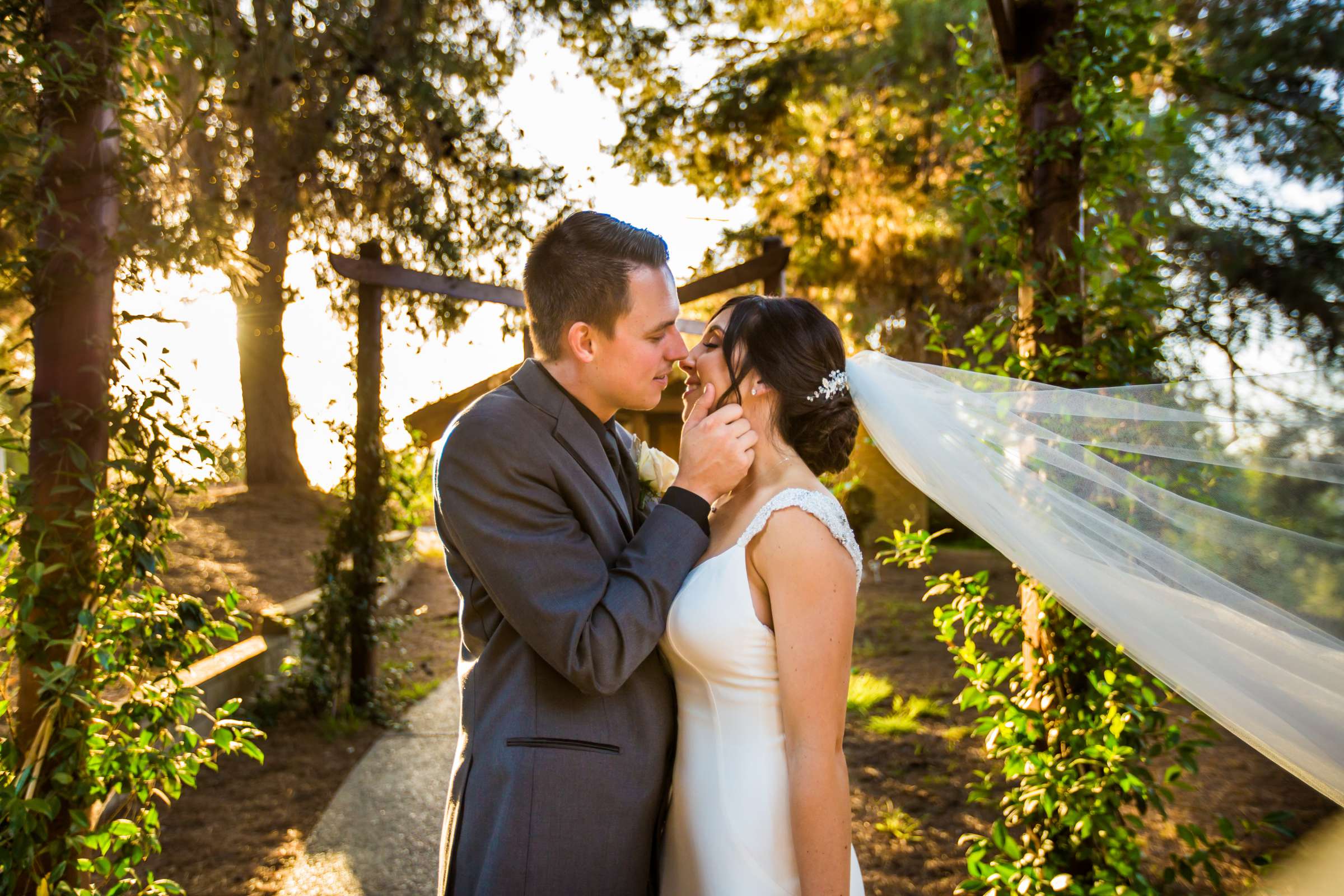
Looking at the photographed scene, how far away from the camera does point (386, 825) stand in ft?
15.5

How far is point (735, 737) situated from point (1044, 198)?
209 centimetres

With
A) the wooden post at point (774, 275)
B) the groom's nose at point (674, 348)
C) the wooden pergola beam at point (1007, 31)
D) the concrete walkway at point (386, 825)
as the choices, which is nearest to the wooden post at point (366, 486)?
the concrete walkway at point (386, 825)

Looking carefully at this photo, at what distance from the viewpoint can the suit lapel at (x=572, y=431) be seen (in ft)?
7.27

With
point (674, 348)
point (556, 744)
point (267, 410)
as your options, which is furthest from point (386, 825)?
point (267, 410)

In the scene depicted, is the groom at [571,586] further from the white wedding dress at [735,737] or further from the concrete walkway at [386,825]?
the concrete walkway at [386,825]

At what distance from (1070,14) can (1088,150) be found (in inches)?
17.8

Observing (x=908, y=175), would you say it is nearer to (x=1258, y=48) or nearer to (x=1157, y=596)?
(x=1258, y=48)

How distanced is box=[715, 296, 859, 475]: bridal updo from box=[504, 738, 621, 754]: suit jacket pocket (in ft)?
2.73

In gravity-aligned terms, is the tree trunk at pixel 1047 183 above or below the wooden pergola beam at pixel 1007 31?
below

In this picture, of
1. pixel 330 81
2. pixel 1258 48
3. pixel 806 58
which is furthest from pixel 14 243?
pixel 806 58

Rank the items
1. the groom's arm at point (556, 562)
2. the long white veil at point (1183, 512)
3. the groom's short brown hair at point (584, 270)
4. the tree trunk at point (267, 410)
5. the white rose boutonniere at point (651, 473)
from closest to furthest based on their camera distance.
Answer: the groom's arm at point (556, 562), the long white veil at point (1183, 512), the groom's short brown hair at point (584, 270), the white rose boutonniere at point (651, 473), the tree trunk at point (267, 410)

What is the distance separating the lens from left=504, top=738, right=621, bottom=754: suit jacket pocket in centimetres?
202

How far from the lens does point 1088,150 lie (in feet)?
10.5

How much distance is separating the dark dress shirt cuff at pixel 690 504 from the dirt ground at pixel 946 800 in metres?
2.39
